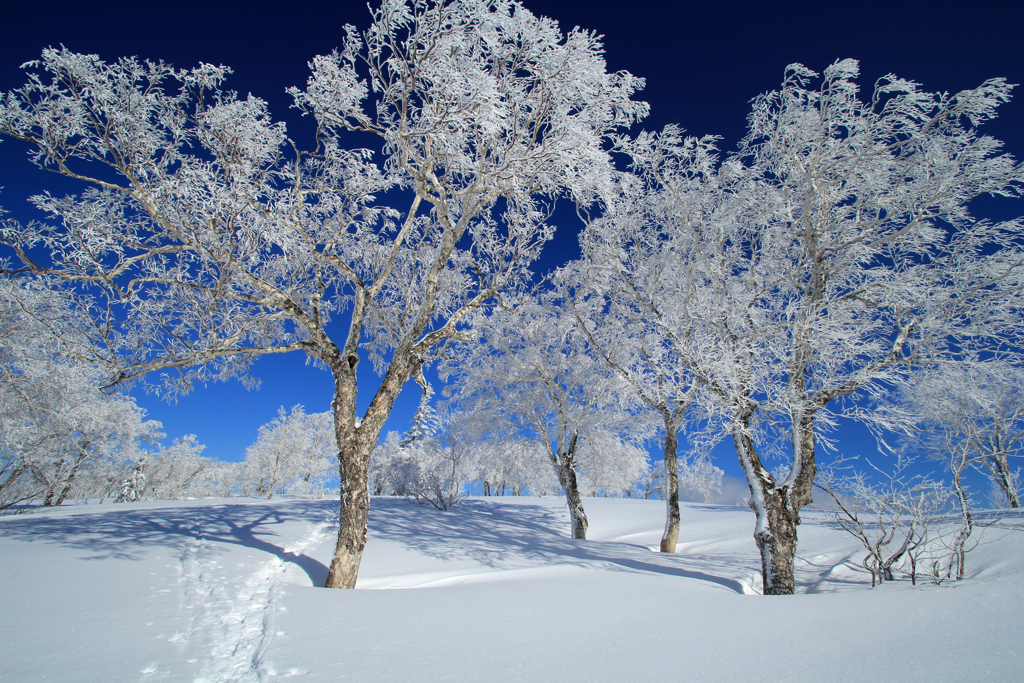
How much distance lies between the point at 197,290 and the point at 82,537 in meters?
4.36

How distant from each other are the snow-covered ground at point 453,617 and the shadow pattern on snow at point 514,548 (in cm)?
11

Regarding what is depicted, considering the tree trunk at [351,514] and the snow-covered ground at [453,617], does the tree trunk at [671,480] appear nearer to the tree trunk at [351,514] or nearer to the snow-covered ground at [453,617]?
the snow-covered ground at [453,617]

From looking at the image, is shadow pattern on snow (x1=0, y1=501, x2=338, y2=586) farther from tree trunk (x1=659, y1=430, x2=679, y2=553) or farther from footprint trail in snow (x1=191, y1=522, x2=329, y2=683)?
tree trunk (x1=659, y1=430, x2=679, y2=553)

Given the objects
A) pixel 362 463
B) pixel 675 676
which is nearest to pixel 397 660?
pixel 675 676

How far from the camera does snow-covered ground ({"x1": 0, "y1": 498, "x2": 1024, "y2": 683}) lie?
2.73m

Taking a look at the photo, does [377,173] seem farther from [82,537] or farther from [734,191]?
[82,537]

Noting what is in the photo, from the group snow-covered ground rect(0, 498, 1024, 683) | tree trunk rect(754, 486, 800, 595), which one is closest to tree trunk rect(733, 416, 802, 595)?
tree trunk rect(754, 486, 800, 595)

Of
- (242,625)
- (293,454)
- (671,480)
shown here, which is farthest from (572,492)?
(293,454)

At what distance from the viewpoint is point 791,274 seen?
7.80 m

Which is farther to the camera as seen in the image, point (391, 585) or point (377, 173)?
point (377, 173)

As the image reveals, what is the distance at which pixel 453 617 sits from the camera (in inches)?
153

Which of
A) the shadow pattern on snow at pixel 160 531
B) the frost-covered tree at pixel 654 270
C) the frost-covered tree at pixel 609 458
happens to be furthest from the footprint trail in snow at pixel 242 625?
the frost-covered tree at pixel 609 458

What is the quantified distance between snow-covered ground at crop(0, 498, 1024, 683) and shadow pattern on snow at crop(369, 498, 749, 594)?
0.37 ft

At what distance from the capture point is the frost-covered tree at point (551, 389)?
12281 mm
